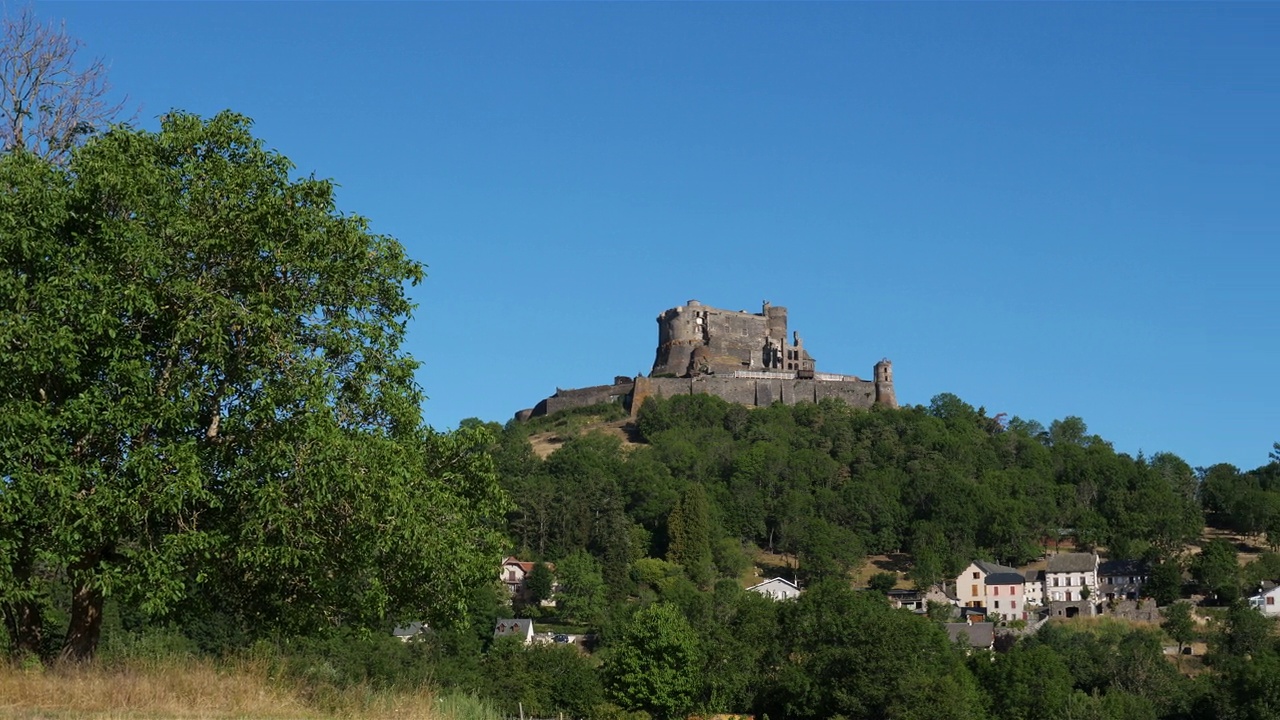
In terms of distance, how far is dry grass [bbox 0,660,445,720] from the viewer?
1362 centimetres

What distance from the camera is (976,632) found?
78812 millimetres

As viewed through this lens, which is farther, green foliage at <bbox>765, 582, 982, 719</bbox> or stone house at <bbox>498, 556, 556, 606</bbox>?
stone house at <bbox>498, 556, 556, 606</bbox>

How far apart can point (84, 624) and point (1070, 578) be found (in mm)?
84492

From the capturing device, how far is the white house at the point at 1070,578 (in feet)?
299

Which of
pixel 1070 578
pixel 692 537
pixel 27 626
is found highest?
pixel 692 537

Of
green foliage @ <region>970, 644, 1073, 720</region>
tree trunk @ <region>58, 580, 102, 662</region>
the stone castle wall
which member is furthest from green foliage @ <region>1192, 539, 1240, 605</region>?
tree trunk @ <region>58, 580, 102, 662</region>

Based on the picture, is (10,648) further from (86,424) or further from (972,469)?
(972,469)

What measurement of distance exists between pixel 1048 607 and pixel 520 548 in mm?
33725

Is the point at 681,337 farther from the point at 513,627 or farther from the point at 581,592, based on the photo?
the point at 513,627

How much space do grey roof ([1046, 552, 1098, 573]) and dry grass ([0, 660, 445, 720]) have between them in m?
84.0

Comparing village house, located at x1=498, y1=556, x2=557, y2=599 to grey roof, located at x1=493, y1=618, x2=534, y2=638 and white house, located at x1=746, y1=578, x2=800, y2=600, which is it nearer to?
grey roof, located at x1=493, y1=618, x2=534, y2=638

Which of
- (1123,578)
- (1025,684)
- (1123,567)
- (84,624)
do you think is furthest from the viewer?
(1123,567)

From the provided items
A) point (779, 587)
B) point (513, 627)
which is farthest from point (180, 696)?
point (779, 587)

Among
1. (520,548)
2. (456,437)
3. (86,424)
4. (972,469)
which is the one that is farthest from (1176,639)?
(86,424)
